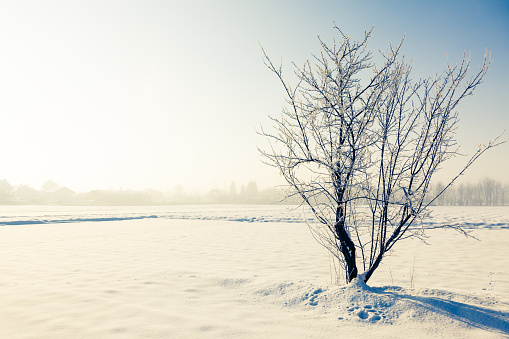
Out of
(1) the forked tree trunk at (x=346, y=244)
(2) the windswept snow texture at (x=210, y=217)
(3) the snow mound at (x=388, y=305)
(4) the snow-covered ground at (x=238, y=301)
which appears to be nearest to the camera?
(4) the snow-covered ground at (x=238, y=301)

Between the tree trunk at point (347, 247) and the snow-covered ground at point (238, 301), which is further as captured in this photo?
the tree trunk at point (347, 247)

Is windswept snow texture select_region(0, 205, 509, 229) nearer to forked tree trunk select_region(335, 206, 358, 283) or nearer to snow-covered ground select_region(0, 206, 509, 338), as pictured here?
snow-covered ground select_region(0, 206, 509, 338)

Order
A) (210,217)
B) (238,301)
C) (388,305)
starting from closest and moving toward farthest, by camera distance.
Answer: (388,305) < (238,301) < (210,217)

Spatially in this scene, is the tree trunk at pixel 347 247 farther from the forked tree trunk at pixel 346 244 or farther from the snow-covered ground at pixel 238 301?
the snow-covered ground at pixel 238 301

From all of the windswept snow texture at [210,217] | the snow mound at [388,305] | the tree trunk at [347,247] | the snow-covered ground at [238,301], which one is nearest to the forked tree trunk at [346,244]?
the tree trunk at [347,247]

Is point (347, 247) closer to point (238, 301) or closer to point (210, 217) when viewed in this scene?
point (238, 301)

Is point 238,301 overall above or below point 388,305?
below

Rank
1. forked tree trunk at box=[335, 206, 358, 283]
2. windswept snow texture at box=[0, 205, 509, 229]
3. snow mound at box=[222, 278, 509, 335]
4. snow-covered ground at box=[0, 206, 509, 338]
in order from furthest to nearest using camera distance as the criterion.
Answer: windswept snow texture at box=[0, 205, 509, 229] < forked tree trunk at box=[335, 206, 358, 283] < snow mound at box=[222, 278, 509, 335] < snow-covered ground at box=[0, 206, 509, 338]

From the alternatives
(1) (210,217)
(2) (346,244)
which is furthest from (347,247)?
(1) (210,217)

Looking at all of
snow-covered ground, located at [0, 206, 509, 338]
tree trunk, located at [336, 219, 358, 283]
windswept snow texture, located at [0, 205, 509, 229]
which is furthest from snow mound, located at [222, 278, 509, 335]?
windswept snow texture, located at [0, 205, 509, 229]

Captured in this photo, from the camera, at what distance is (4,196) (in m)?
63.1

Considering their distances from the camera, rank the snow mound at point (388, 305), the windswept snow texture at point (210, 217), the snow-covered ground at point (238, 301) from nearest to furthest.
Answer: the snow-covered ground at point (238, 301), the snow mound at point (388, 305), the windswept snow texture at point (210, 217)

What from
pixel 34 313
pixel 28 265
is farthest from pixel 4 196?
pixel 34 313

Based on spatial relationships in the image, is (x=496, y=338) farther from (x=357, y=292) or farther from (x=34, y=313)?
(x=34, y=313)
